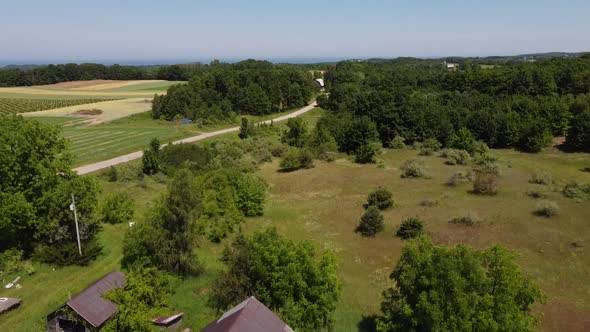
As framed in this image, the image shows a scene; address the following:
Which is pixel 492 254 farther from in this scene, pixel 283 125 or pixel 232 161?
pixel 283 125

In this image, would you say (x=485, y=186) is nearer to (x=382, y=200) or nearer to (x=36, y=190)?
(x=382, y=200)

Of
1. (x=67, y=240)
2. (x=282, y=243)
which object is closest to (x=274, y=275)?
(x=282, y=243)

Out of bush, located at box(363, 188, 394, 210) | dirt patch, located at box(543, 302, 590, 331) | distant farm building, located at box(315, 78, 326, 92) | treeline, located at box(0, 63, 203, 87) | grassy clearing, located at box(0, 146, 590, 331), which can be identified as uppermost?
treeline, located at box(0, 63, 203, 87)

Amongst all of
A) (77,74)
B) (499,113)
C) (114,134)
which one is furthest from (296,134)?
(77,74)

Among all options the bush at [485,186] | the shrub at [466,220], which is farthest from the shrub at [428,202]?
the bush at [485,186]

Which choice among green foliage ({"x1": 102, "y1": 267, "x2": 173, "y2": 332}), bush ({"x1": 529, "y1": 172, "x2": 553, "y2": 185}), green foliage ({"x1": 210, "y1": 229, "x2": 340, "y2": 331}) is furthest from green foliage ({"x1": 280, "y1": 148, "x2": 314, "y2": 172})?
green foliage ({"x1": 210, "y1": 229, "x2": 340, "y2": 331})

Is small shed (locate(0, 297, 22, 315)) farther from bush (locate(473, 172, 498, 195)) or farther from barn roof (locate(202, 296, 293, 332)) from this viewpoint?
bush (locate(473, 172, 498, 195))
